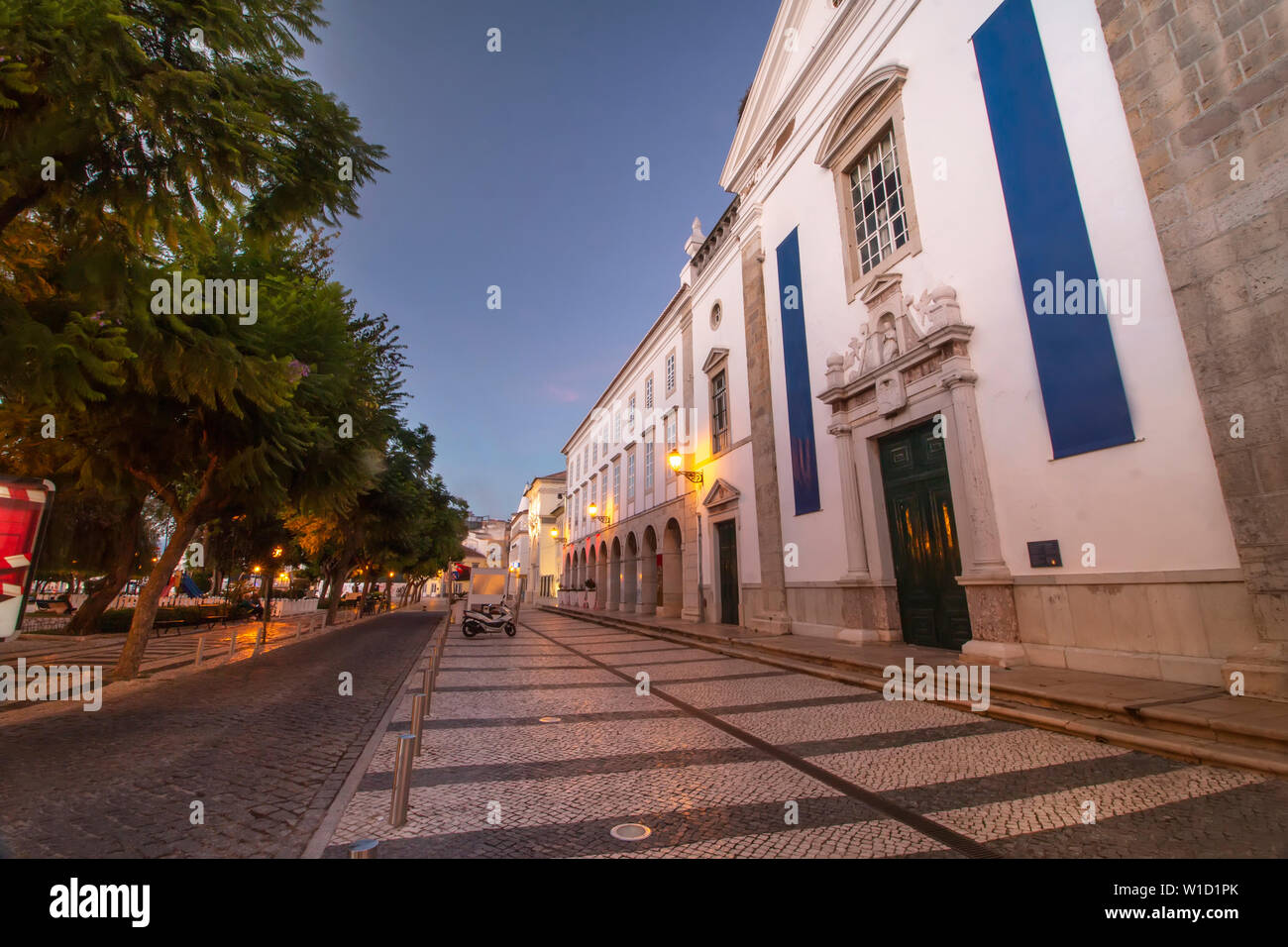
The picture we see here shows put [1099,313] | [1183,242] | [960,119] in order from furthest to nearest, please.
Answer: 1. [960,119]
2. [1099,313]
3. [1183,242]

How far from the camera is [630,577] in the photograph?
27.0 meters

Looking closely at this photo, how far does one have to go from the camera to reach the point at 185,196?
510 centimetres

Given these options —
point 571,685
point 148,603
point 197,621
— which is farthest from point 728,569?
point 197,621

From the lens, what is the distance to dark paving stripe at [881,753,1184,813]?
3598 millimetres

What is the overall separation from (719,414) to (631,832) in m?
16.1

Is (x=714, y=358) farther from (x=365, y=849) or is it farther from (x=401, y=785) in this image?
(x=365, y=849)

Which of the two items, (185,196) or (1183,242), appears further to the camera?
(1183,242)

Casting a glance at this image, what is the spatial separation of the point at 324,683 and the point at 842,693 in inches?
326

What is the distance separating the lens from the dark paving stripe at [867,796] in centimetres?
295

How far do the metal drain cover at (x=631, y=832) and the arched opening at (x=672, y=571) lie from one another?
1825 cm

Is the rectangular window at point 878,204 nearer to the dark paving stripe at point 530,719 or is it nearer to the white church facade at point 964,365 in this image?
the white church facade at point 964,365

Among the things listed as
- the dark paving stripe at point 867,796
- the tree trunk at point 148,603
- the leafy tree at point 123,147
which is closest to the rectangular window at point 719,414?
the dark paving stripe at point 867,796

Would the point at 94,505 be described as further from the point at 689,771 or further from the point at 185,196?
the point at 689,771
